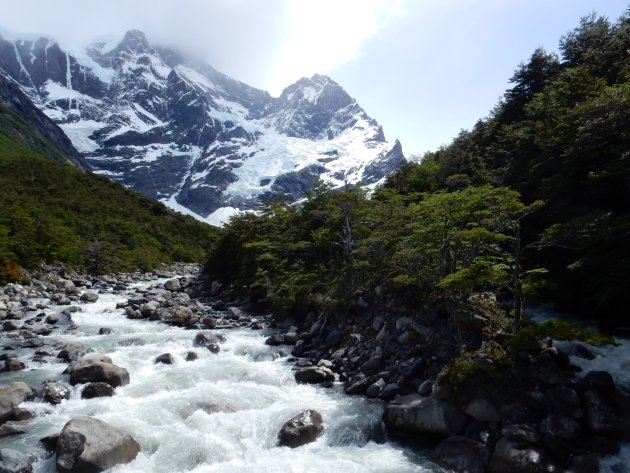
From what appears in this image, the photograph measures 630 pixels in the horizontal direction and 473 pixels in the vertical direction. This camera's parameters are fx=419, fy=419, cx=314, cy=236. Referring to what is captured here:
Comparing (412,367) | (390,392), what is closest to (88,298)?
(390,392)

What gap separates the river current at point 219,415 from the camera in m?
10.7

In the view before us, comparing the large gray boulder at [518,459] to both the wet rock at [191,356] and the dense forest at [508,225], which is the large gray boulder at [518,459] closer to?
the dense forest at [508,225]

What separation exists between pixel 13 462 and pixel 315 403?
27.1 ft

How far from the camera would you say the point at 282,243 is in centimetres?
3294

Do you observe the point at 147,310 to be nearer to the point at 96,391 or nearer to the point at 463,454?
the point at 96,391

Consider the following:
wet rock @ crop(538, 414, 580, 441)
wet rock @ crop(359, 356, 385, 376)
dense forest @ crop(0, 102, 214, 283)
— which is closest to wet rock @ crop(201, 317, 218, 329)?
wet rock @ crop(359, 356, 385, 376)

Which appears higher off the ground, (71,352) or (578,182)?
(578,182)

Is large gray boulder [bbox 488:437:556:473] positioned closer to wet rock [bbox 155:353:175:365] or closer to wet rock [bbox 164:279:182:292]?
wet rock [bbox 155:353:175:365]

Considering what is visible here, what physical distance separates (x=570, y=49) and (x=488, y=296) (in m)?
37.3

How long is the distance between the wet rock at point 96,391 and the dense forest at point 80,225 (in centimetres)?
2509

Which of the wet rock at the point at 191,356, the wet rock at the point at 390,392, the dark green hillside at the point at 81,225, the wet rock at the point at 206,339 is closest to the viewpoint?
the wet rock at the point at 390,392

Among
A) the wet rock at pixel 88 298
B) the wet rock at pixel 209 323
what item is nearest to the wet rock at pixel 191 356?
the wet rock at pixel 209 323

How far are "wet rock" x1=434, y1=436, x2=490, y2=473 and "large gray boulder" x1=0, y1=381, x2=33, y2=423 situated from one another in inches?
470

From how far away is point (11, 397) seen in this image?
12.4 metres
